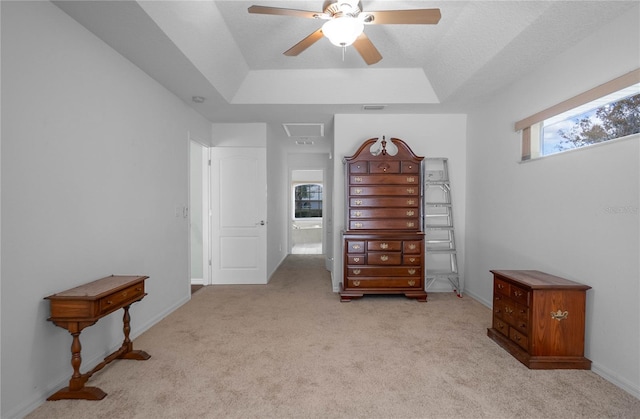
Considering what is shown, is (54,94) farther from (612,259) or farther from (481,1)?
(612,259)

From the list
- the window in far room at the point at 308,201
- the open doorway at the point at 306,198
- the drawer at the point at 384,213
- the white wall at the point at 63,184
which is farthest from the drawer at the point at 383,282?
the window in far room at the point at 308,201

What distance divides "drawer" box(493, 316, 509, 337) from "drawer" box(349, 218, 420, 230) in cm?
150

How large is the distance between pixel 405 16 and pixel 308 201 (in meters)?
11.0

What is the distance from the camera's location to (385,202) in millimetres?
4191

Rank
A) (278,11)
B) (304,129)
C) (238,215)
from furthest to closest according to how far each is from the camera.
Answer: (304,129)
(238,215)
(278,11)

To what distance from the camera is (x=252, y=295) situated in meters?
4.51

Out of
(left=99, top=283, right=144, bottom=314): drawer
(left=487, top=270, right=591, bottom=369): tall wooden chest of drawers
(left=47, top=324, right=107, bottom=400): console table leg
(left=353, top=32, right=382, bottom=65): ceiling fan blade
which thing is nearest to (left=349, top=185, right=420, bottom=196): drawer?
(left=353, top=32, right=382, bottom=65): ceiling fan blade

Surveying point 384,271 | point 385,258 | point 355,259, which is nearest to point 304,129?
point 355,259

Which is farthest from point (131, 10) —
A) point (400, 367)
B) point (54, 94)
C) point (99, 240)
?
point (400, 367)

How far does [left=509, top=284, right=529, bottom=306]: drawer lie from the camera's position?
99.0 inches

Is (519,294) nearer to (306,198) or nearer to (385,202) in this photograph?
(385,202)

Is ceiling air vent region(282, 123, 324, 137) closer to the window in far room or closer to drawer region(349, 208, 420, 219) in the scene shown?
drawer region(349, 208, 420, 219)

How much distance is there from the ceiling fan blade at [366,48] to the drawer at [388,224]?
201 cm

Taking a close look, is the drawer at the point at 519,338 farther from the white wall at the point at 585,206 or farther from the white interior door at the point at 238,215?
the white interior door at the point at 238,215
